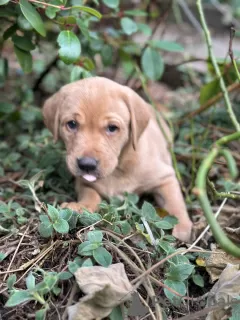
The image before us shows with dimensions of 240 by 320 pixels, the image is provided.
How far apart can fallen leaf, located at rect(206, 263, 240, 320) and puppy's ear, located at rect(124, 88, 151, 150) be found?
122 centimetres

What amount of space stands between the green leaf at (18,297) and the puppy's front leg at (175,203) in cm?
123

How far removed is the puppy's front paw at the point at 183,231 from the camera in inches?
126

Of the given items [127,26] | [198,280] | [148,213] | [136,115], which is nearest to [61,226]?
[148,213]

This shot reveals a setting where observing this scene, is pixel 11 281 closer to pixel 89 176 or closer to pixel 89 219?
pixel 89 219

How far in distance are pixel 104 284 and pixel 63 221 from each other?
489 millimetres

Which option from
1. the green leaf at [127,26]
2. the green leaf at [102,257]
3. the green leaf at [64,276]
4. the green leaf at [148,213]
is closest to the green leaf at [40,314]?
the green leaf at [64,276]

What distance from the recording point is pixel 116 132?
10.8 ft

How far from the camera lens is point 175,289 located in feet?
7.93

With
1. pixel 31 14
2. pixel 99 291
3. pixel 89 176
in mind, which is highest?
pixel 31 14

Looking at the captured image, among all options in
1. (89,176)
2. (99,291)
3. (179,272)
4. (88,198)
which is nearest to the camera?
(99,291)

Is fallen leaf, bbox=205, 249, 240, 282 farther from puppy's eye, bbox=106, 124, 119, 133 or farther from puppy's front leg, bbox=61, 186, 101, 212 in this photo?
puppy's eye, bbox=106, 124, 119, 133

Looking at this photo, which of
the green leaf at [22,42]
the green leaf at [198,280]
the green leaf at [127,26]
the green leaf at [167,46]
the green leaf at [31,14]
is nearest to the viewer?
the green leaf at [198,280]

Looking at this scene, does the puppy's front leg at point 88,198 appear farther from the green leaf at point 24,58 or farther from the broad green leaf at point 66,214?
the green leaf at point 24,58

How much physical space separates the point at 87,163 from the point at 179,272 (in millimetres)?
962
